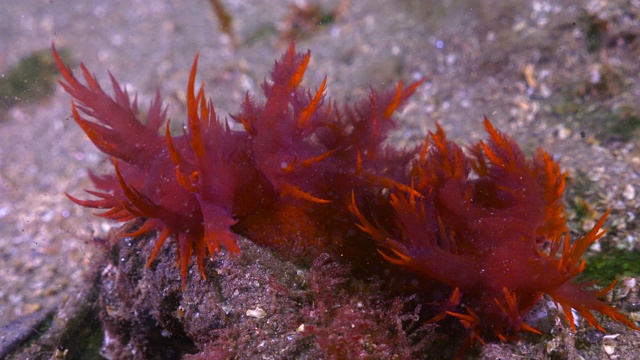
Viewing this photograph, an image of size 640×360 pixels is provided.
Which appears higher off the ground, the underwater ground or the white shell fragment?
the underwater ground

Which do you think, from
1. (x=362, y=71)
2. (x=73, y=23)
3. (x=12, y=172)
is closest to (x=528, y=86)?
(x=362, y=71)

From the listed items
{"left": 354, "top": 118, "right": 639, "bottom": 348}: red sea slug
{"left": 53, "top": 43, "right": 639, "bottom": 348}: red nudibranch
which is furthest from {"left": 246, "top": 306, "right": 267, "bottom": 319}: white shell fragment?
{"left": 354, "top": 118, "right": 639, "bottom": 348}: red sea slug

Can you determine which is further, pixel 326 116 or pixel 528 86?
pixel 528 86

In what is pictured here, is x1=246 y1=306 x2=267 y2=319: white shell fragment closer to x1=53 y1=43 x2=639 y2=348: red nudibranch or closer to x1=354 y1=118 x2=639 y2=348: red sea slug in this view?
x1=53 y1=43 x2=639 y2=348: red nudibranch

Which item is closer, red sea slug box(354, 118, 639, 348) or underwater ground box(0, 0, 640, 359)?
red sea slug box(354, 118, 639, 348)

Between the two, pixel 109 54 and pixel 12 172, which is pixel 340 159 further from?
pixel 109 54

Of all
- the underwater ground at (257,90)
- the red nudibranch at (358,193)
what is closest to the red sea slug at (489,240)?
the red nudibranch at (358,193)
